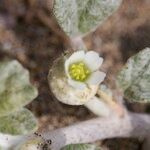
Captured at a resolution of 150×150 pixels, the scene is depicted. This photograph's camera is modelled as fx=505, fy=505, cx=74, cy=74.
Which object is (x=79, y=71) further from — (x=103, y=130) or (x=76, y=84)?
(x=103, y=130)

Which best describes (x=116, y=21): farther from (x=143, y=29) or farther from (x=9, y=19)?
(x=9, y=19)

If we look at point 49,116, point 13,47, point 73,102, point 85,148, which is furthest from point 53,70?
point 13,47

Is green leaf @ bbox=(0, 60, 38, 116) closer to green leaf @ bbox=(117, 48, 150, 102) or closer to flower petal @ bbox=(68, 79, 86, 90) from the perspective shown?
flower petal @ bbox=(68, 79, 86, 90)

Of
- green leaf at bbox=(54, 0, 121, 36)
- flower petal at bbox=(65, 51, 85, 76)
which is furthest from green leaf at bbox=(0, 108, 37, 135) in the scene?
green leaf at bbox=(54, 0, 121, 36)

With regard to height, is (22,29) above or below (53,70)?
above

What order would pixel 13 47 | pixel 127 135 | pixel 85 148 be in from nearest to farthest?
pixel 85 148
pixel 127 135
pixel 13 47

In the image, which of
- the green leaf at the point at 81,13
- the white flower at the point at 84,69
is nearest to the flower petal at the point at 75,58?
the white flower at the point at 84,69
